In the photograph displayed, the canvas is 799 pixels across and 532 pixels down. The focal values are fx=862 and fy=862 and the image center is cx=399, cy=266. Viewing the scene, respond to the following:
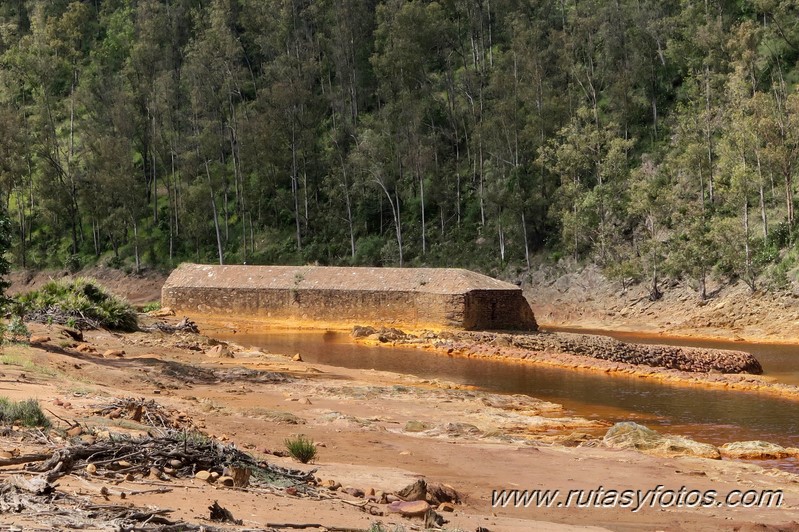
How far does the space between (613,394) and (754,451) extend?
746 cm

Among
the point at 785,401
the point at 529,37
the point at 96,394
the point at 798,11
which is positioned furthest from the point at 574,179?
the point at 96,394

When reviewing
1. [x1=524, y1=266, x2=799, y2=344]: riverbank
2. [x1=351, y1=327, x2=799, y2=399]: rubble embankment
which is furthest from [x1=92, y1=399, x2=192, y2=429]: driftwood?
[x1=524, y1=266, x2=799, y2=344]: riverbank

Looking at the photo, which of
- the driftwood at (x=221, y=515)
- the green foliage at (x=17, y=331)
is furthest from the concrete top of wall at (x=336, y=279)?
the driftwood at (x=221, y=515)

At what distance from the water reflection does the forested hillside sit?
1410cm

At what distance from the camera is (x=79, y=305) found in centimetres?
2827

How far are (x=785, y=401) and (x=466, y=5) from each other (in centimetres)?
5101

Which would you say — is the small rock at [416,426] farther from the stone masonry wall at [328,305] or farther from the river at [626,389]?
the stone masonry wall at [328,305]

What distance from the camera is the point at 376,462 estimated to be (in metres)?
11.8

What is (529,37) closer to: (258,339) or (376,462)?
(258,339)

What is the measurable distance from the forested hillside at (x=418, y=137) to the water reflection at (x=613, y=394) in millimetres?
14099

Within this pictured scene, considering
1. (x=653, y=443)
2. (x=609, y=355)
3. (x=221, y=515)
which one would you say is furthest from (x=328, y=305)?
(x=221, y=515)

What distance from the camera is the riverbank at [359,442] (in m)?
8.20

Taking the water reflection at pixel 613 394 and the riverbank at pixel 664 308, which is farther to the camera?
the riverbank at pixel 664 308

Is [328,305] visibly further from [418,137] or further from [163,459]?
[163,459]
